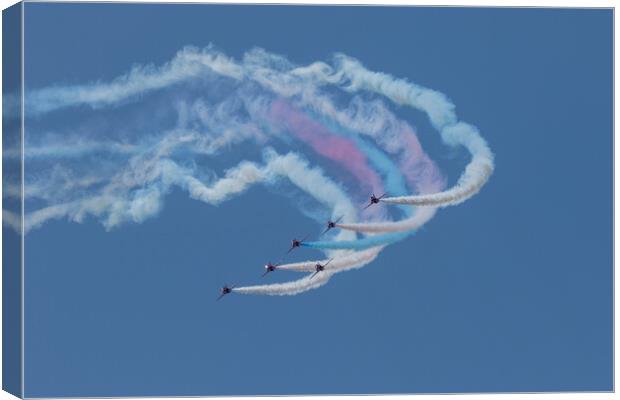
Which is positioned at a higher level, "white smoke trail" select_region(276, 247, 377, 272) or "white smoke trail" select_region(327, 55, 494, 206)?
"white smoke trail" select_region(327, 55, 494, 206)

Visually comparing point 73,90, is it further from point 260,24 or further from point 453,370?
point 453,370

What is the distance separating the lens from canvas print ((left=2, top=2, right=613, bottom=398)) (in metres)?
20.2

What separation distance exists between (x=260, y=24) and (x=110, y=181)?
2083 millimetres

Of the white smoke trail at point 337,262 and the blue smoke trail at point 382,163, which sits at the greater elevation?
the blue smoke trail at point 382,163

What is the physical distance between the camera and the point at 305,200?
20531 mm

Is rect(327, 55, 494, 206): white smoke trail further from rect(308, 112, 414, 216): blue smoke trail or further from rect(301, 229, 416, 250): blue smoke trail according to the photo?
rect(301, 229, 416, 250): blue smoke trail

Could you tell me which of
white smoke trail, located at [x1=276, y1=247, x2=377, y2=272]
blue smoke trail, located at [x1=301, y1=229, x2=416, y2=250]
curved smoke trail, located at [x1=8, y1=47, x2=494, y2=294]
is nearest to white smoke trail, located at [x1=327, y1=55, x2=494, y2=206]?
curved smoke trail, located at [x1=8, y1=47, x2=494, y2=294]

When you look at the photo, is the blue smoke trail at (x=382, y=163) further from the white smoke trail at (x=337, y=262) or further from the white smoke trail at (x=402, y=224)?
the white smoke trail at (x=337, y=262)

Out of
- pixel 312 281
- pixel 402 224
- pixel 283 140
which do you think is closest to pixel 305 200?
pixel 283 140

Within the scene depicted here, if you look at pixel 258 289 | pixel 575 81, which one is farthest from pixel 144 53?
pixel 575 81

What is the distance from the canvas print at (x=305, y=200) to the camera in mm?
20219

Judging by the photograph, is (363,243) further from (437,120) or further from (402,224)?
(437,120)

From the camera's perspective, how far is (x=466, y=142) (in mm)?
20781

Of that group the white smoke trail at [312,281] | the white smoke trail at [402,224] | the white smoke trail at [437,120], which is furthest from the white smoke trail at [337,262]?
the white smoke trail at [437,120]
